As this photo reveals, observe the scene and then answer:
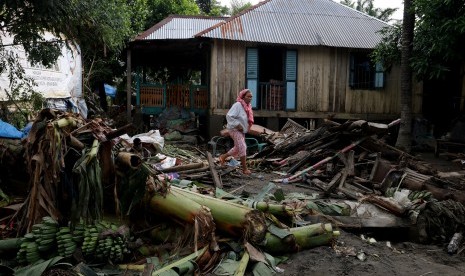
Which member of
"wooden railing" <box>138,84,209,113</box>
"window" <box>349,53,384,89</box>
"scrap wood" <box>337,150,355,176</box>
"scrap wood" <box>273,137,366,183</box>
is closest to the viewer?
"scrap wood" <box>337,150,355,176</box>

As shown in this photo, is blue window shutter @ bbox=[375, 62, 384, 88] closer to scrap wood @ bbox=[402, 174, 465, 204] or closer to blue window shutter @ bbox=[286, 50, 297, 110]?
blue window shutter @ bbox=[286, 50, 297, 110]

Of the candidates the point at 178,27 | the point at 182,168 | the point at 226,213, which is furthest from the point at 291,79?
the point at 226,213

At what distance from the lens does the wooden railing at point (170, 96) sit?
1421cm

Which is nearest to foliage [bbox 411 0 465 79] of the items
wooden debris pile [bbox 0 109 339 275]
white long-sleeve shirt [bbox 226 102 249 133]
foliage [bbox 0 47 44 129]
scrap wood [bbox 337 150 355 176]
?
scrap wood [bbox 337 150 355 176]

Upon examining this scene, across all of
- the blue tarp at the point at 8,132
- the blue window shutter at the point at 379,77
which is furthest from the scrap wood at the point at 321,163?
the blue window shutter at the point at 379,77

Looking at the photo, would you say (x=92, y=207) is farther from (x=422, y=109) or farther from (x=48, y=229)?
(x=422, y=109)

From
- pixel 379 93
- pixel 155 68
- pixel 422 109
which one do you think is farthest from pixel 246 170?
pixel 155 68

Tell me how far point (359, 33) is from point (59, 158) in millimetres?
13198

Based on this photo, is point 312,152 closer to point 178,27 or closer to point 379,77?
point 379,77

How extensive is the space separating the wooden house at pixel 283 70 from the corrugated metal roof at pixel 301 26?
1.4 inches

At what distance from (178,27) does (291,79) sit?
4.86 meters

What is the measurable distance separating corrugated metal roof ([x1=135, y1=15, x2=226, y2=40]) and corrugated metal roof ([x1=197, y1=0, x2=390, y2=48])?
5.07ft

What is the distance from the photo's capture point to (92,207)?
156 inches

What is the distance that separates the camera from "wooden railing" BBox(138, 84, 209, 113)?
14.2m
